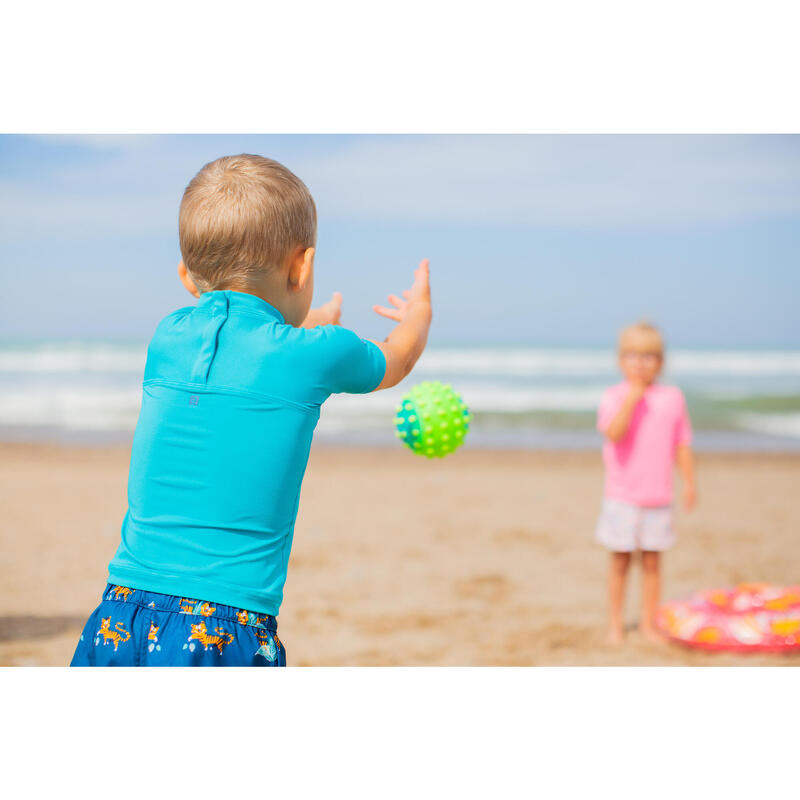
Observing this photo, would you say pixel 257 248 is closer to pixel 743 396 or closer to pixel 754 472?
pixel 754 472

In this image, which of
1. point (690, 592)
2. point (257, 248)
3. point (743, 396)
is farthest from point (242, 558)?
point (743, 396)

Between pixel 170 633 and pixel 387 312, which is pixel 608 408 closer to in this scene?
pixel 387 312

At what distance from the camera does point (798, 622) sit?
14.1 ft

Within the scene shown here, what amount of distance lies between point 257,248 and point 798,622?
3.69m

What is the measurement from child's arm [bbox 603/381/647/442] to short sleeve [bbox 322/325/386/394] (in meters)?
2.96

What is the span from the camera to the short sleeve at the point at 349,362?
5.57 ft

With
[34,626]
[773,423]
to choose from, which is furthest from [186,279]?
[773,423]

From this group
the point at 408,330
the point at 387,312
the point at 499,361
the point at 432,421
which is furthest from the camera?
the point at 499,361

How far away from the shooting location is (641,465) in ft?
14.9

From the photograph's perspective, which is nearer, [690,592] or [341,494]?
[690,592]

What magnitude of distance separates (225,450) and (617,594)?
11.0ft

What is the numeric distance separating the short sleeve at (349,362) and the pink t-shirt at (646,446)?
2928mm

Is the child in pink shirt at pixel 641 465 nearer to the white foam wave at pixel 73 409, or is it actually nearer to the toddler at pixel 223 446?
the toddler at pixel 223 446
